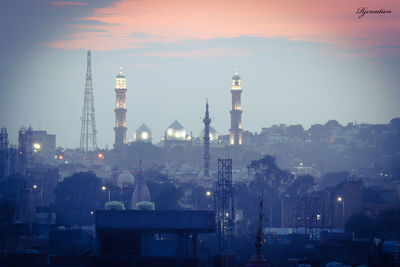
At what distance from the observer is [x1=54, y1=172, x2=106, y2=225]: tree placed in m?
124

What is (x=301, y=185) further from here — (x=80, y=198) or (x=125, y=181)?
(x=80, y=198)

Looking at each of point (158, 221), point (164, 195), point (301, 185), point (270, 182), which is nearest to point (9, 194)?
point (164, 195)

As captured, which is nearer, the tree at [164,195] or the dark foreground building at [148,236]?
the dark foreground building at [148,236]

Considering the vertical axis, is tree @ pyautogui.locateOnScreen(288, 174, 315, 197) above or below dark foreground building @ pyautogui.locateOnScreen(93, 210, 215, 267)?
above

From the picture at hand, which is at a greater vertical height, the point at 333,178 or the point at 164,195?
the point at 333,178

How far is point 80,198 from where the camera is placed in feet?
444

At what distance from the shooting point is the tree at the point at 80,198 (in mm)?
124250

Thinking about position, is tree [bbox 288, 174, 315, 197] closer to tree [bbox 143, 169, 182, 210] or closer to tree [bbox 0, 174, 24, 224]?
tree [bbox 143, 169, 182, 210]

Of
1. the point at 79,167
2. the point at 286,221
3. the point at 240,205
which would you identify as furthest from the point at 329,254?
the point at 79,167

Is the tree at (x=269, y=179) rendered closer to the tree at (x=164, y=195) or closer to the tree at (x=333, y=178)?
the tree at (x=164, y=195)

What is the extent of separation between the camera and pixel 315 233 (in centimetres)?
10706

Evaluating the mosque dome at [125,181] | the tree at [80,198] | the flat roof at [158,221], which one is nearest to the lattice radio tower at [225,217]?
the flat roof at [158,221]

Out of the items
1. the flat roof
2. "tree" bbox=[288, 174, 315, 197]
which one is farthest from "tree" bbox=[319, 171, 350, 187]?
the flat roof

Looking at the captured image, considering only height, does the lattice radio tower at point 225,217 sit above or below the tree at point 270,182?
below
